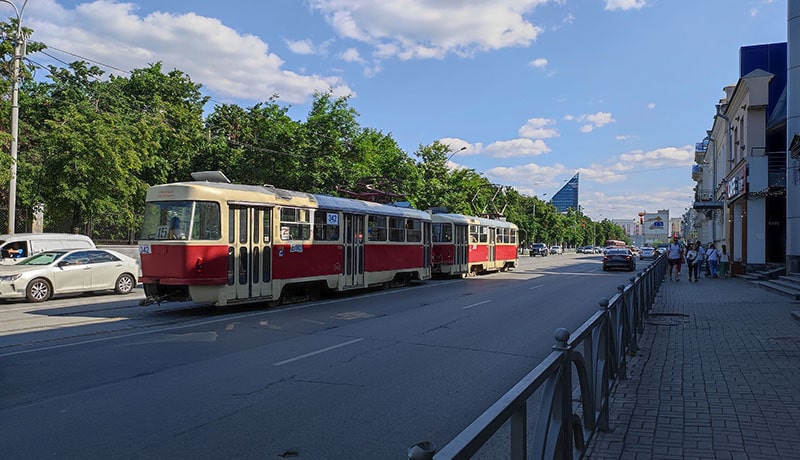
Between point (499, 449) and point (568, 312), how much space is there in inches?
388

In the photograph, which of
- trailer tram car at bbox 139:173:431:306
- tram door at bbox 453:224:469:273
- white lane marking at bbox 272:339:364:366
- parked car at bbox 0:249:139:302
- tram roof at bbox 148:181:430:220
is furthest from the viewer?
tram door at bbox 453:224:469:273

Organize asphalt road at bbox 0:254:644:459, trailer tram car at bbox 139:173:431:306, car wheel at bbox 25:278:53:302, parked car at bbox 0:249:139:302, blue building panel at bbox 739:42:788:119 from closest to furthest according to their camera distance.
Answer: asphalt road at bbox 0:254:644:459 < trailer tram car at bbox 139:173:431:306 < parked car at bbox 0:249:139:302 < car wheel at bbox 25:278:53:302 < blue building panel at bbox 739:42:788:119

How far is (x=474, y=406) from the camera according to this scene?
20.2ft

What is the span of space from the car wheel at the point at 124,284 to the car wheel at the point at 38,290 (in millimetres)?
2089

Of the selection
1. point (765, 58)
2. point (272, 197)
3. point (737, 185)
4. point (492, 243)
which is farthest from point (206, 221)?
point (765, 58)

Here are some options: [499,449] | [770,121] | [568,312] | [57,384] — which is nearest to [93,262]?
[57,384]

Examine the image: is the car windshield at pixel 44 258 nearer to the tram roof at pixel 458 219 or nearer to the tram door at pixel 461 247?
the tram roof at pixel 458 219

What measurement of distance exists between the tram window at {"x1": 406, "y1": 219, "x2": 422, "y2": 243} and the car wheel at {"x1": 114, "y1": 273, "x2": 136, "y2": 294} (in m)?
9.60

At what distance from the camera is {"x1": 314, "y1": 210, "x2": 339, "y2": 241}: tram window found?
16.2m

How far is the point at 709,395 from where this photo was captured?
647 cm

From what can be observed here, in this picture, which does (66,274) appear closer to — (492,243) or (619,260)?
(492,243)

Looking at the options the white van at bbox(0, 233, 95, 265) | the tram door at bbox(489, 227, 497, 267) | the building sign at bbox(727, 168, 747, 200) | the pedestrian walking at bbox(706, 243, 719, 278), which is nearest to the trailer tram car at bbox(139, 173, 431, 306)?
the white van at bbox(0, 233, 95, 265)

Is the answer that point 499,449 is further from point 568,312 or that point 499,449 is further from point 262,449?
point 568,312

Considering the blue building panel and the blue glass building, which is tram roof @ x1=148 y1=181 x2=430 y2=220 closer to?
the blue building panel
